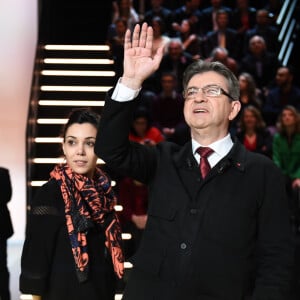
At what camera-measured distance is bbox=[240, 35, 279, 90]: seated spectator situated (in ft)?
29.9

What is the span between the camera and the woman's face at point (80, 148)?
3602mm

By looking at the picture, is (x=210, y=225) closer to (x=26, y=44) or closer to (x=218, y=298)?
(x=218, y=298)

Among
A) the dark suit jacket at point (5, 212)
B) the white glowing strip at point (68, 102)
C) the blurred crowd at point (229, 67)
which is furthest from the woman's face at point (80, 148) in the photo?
the white glowing strip at point (68, 102)

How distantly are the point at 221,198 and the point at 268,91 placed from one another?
21.1 feet

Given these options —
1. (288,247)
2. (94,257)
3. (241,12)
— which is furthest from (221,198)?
(241,12)

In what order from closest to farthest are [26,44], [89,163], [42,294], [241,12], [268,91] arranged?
[42,294] → [89,163] → [26,44] → [268,91] → [241,12]

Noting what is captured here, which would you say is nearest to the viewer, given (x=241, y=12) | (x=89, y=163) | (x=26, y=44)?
(x=89, y=163)

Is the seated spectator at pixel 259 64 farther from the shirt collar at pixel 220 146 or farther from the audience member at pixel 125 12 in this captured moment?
the shirt collar at pixel 220 146

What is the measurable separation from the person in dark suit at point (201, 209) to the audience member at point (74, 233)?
92 cm

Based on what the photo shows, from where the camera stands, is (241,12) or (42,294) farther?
(241,12)

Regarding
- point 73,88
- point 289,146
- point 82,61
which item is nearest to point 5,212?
point 73,88

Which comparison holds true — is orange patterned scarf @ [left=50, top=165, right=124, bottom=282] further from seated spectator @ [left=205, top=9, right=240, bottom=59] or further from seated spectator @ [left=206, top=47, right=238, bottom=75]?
seated spectator @ [left=205, top=9, right=240, bottom=59]

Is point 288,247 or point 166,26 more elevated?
point 166,26

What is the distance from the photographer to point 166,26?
406 inches
